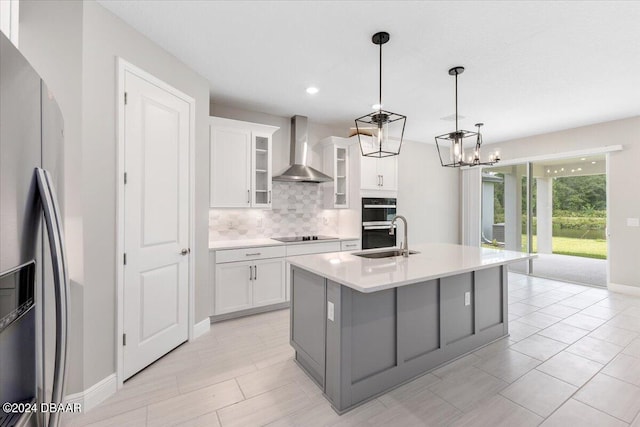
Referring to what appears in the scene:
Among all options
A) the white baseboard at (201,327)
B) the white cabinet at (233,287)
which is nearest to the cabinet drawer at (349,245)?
the white cabinet at (233,287)

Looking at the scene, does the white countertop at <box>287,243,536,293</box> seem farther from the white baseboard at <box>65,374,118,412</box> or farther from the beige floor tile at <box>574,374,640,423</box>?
the white baseboard at <box>65,374,118,412</box>

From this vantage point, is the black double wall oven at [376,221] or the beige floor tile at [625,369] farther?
the black double wall oven at [376,221]

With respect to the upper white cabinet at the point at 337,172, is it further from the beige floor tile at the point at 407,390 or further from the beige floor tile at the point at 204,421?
the beige floor tile at the point at 204,421

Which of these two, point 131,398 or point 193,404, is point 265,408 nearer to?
point 193,404

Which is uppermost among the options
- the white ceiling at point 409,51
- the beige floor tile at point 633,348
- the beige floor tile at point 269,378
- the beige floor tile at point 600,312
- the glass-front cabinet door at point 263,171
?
the white ceiling at point 409,51

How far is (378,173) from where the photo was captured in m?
4.79

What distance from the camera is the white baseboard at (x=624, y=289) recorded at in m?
4.35

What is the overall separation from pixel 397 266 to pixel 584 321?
2865 millimetres

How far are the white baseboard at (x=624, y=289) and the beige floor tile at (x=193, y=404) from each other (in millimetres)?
5678

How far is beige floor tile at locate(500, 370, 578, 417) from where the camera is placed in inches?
77.0

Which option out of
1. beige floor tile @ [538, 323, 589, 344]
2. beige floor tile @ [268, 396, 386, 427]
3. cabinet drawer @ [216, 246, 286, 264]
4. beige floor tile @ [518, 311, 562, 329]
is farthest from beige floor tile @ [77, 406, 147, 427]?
beige floor tile @ [518, 311, 562, 329]

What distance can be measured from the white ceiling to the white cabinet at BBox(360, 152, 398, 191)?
Result: 2.86ft

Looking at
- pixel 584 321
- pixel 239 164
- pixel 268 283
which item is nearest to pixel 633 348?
pixel 584 321

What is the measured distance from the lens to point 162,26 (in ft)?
7.46
